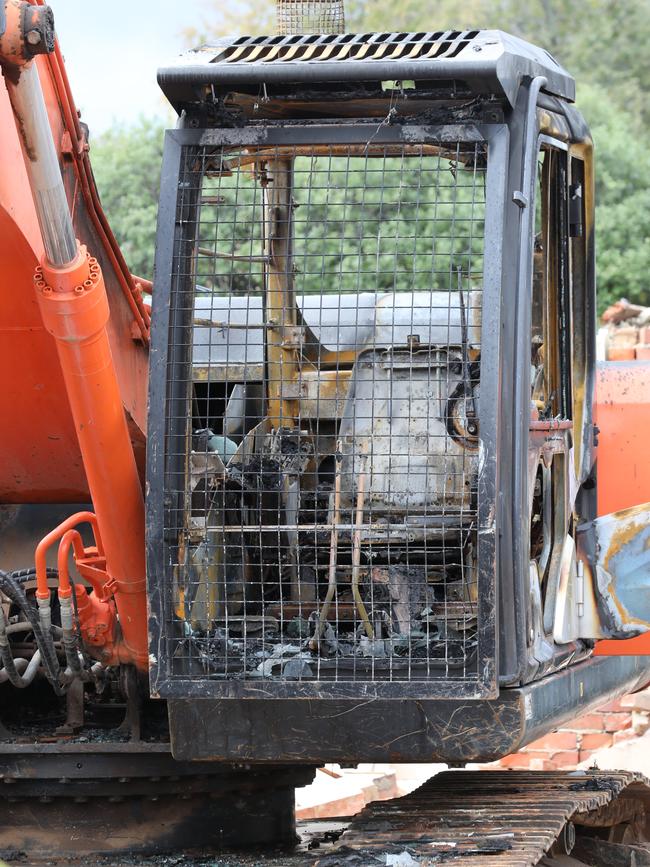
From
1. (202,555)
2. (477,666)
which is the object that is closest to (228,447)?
(202,555)

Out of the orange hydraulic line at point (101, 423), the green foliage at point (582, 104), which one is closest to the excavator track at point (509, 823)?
the orange hydraulic line at point (101, 423)

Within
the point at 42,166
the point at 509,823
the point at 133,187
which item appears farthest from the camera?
the point at 133,187

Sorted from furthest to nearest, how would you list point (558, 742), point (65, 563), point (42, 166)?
1. point (558, 742)
2. point (65, 563)
3. point (42, 166)

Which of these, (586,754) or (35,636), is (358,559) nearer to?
(35,636)

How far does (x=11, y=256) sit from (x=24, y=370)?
0.56 meters

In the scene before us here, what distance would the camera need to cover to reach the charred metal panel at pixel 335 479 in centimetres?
403

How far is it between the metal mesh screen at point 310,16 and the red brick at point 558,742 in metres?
5.71

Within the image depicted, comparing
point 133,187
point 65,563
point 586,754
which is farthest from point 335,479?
point 133,187

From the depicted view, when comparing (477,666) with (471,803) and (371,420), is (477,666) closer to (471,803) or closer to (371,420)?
(371,420)

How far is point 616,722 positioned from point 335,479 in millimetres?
6200

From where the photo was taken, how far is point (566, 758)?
9359 mm

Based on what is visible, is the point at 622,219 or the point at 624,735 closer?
the point at 624,735

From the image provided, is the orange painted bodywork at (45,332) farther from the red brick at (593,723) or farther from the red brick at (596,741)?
the red brick at (593,723)

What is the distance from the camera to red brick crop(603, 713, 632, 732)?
9.80m
